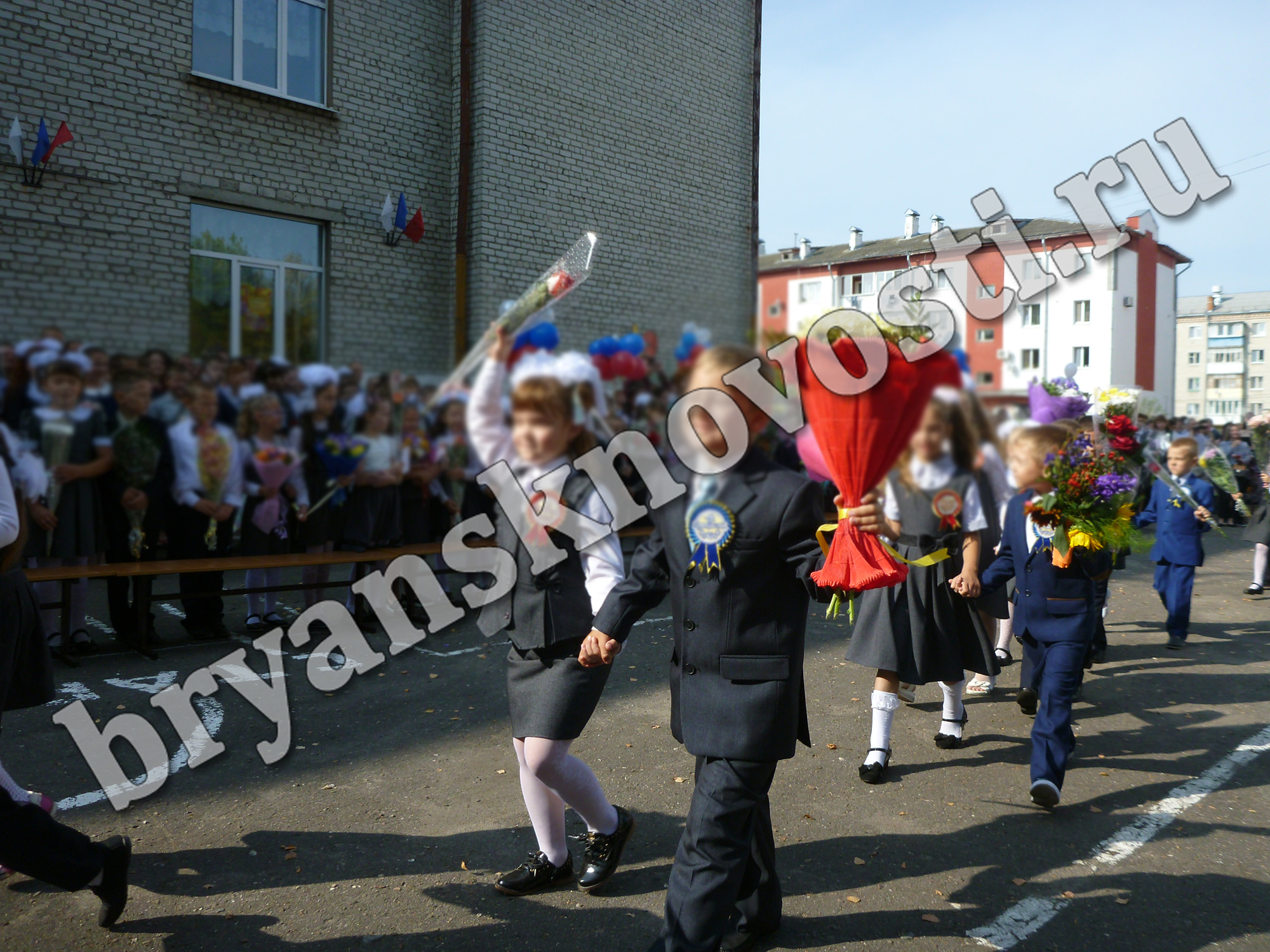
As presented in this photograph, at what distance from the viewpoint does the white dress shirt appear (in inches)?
84.0

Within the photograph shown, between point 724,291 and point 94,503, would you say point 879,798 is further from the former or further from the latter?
point 94,503

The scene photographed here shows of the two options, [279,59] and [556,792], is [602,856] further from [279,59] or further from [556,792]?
[279,59]

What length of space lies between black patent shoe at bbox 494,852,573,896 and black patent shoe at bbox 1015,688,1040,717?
11.0ft

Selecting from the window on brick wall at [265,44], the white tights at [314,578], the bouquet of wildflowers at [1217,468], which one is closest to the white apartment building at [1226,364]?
the bouquet of wildflowers at [1217,468]

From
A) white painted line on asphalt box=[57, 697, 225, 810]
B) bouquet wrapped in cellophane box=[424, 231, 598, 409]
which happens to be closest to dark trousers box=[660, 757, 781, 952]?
bouquet wrapped in cellophane box=[424, 231, 598, 409]

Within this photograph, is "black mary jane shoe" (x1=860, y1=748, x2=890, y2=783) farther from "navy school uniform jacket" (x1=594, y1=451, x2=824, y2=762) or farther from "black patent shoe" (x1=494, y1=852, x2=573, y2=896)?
"navy school uniform jacket" (x1=594, y1=451, x2=824, y2=762)

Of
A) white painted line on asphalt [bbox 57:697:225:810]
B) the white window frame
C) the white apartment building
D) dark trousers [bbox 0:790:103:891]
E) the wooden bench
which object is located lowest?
white painted line on asphalt [bbox 57:697:225:810]

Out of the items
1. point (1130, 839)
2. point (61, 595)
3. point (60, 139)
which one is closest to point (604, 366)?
point (1130, 839)

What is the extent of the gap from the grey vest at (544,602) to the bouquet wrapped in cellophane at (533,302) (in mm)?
1010

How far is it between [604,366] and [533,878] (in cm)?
212

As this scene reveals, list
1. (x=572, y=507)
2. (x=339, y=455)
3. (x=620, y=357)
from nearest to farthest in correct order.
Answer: (x=620, y=357)
(x=339, y=455)
(x=572, y=507)

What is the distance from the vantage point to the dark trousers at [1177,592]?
736cm

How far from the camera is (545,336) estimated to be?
2.08 m

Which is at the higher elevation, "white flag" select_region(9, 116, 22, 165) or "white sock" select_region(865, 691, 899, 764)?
"white flag" select_region(9, 116, 22, 165)
